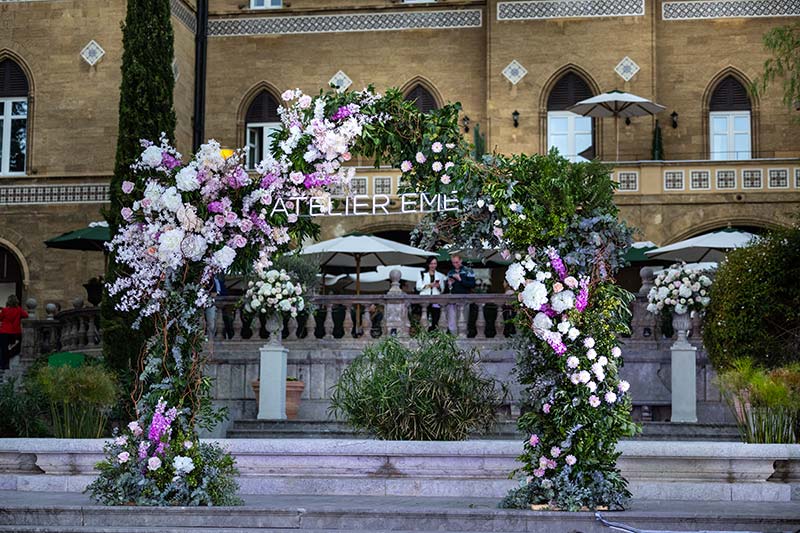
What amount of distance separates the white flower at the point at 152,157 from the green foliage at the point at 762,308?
824 centimetres

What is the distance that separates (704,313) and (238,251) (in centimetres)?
820

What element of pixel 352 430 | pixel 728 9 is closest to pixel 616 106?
pixel 728 9

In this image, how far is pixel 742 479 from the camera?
37.6ft

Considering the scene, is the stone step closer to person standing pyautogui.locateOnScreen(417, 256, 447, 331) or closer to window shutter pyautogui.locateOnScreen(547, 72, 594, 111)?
person standing pyautogui.locateOnScreen(417, 256, 447, 331)

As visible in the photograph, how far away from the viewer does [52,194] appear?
3041 centimetres

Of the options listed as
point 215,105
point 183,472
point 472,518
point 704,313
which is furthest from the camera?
point 215,105

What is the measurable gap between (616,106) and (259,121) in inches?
340

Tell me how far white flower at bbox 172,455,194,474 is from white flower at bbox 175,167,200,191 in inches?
82.2

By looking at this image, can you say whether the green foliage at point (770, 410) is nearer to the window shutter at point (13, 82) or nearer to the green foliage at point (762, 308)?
the green foliage at point (762, 308)

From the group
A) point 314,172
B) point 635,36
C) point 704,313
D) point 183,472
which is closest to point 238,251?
point 314,172

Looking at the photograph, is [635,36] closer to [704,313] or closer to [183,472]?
[704,313]

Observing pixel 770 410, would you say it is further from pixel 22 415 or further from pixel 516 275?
pixel 22 415

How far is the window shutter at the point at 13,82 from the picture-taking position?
1225 inches

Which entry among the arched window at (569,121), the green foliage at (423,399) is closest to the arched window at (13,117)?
the arched window at (569,121)
